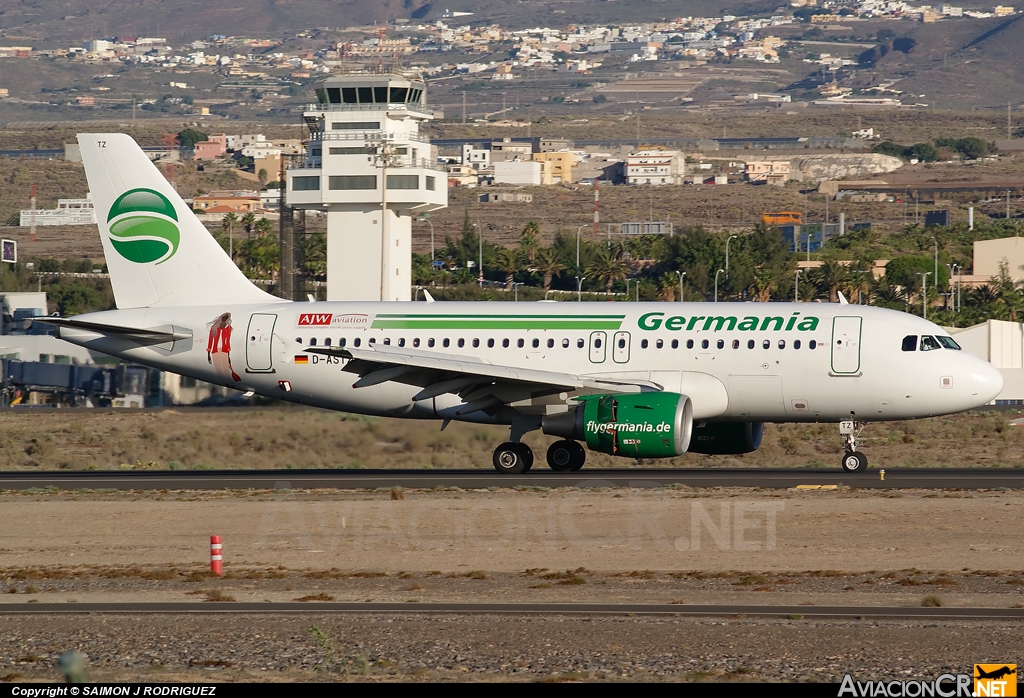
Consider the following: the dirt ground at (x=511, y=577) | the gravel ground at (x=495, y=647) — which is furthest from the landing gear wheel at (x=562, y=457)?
the gravel ground at (x=495, y=647)

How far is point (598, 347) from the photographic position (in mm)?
31031

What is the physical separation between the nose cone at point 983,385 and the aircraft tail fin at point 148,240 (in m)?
16.3

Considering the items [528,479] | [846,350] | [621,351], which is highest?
[846,350]

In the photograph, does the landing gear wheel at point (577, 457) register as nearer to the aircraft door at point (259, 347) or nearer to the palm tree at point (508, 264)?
the aircraft door at point (259, 347)

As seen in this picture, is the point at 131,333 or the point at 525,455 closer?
the point at 525,455

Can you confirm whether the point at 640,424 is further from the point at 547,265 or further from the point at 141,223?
the point at 547,265

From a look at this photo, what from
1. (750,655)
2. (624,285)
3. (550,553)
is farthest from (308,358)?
(624,285)

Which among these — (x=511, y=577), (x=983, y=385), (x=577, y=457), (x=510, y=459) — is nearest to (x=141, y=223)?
(x=510, y=459)

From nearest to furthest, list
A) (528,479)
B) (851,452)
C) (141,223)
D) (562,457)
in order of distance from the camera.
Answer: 1. (528,479)
2. (851,452)
3. (562,457)
4. (141,223)

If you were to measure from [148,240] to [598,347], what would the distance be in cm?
1177

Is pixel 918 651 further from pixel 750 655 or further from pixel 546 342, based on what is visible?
pixel 546 342

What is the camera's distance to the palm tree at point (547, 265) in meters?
143

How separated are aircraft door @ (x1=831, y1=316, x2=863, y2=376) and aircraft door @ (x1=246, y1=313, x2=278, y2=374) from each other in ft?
42.0

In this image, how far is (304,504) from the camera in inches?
1019
